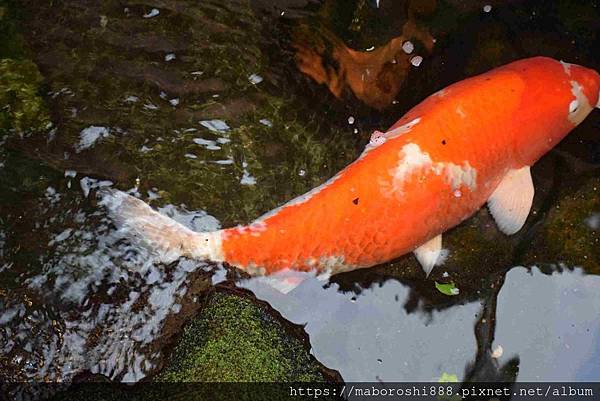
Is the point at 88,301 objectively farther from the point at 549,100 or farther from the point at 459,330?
the point at 549,100

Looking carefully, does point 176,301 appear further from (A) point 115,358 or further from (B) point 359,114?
(B) point 359,114

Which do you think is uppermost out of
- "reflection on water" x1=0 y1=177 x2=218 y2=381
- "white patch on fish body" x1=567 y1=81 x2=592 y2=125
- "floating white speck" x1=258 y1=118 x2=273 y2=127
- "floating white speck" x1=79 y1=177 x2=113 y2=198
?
"white patch on fish body" x1=567 y1=81 x2=592 y2=125

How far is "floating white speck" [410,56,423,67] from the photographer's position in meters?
3.30

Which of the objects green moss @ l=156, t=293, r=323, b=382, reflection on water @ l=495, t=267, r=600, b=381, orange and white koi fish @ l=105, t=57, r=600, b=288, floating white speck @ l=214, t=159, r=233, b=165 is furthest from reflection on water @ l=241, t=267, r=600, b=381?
floating white speck @ l=214, t=159, r=233, b=165

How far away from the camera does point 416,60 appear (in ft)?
10.8

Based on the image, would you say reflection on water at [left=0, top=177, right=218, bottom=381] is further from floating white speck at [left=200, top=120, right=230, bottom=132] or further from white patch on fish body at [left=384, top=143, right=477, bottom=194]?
white patch on fish body at [left=384, top=143, right=477, bottom=194]

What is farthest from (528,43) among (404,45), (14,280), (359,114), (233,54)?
(14,280)

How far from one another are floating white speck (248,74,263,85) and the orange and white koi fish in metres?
0.74

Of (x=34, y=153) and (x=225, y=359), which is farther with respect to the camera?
(x=34, y=153)

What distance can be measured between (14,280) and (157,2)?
1.59m

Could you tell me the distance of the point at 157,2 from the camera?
338 centimetres

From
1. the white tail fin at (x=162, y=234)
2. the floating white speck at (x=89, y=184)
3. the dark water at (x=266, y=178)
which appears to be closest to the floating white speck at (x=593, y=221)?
the dark water at (x=266, y=178)

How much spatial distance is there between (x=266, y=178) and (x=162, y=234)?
0.65 metres

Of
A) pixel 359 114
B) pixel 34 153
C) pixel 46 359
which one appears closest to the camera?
pixel 46 359
